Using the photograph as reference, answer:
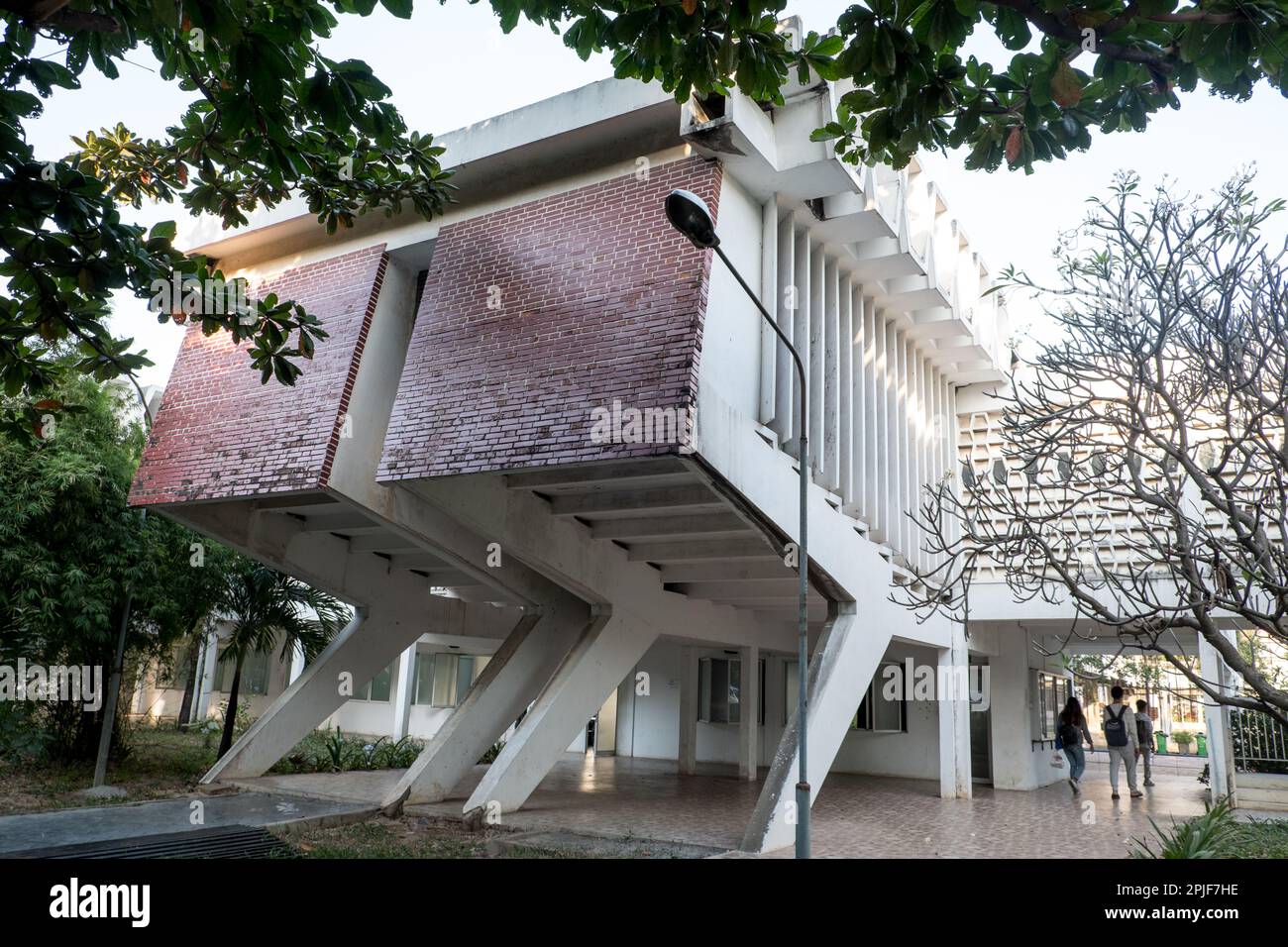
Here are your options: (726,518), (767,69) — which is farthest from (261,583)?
(767,69)

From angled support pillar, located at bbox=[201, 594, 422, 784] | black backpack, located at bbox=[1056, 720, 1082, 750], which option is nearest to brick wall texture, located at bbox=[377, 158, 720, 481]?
angled support pillar, located at bbox=[201, 594, 422, 784]

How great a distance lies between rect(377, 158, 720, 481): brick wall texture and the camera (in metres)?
9.11

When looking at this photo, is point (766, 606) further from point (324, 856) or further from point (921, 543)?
point (324, 856)

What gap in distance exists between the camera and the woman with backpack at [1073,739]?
16.0m

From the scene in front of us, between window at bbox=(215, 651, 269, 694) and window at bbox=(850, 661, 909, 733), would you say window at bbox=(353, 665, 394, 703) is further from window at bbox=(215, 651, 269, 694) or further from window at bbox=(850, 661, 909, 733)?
window at bbox=(850, 661, 909, 733)

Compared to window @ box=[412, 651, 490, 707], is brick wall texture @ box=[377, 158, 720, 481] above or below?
above

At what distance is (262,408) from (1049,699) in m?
17.0

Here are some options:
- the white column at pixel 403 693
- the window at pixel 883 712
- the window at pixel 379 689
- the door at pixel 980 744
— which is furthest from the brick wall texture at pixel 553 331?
the window at pixel 379 689

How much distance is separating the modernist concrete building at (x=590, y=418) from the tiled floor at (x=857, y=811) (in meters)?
0.79

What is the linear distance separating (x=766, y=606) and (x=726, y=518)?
18.0 ft

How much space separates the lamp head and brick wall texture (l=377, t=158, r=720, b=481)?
183 centimetres

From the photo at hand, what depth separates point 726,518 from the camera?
1094 centimetres

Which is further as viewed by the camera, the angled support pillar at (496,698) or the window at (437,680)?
the window at (437,680)

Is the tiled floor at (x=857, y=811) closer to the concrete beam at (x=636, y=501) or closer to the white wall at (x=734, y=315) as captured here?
the concrete beam at (x=636, y=501)
